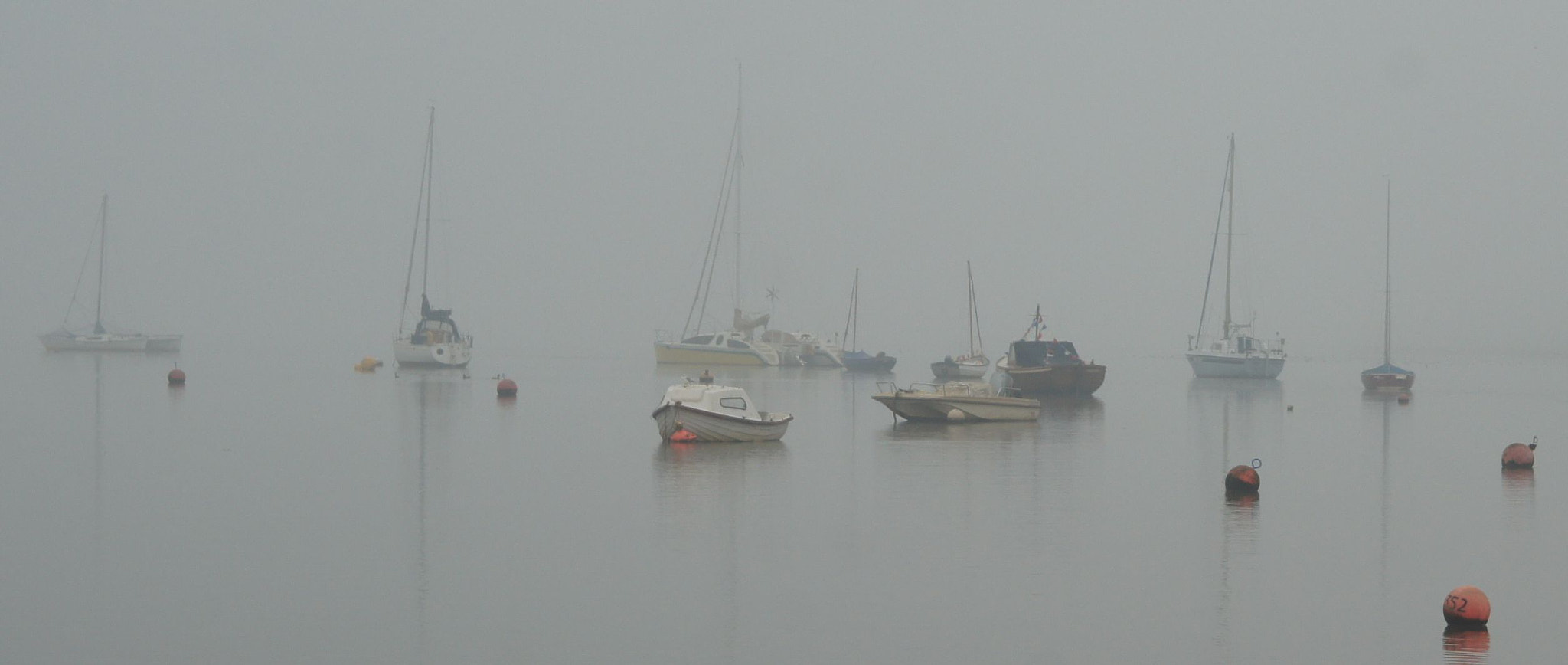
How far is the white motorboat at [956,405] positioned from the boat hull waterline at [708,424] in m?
11.6

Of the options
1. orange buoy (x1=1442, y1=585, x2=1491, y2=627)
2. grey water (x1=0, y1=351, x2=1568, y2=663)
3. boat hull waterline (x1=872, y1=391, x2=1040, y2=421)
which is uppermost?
boat hull waterline (x1=872, y1=391, x2=1040, y2=421)

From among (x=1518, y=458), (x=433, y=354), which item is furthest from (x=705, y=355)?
(x=1518, y=458)

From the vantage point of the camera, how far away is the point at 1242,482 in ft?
114

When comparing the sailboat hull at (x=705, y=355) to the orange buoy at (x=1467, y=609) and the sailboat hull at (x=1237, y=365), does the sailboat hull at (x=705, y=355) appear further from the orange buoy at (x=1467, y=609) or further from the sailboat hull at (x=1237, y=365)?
the orange buoy at (x=1467, y=609)

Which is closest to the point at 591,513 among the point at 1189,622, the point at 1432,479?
the point at 1189,622

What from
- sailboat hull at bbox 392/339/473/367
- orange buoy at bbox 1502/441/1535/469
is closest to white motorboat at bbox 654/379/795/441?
orange buoy at bbox 1502/441/1535/469

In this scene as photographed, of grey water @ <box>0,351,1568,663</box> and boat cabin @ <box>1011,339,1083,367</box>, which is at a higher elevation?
boat cabin @ <box>1011,339,1083,367</box>

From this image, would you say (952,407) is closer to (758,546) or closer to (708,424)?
(708,424)

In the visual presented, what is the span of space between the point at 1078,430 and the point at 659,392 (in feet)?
119

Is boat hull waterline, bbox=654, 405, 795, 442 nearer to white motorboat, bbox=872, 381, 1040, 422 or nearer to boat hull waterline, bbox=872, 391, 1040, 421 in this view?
white motorboat, bbox=872, 381, 1040, 422

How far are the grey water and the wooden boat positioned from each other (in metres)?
25.4

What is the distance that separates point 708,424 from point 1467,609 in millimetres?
27435

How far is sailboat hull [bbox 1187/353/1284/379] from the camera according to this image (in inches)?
4437

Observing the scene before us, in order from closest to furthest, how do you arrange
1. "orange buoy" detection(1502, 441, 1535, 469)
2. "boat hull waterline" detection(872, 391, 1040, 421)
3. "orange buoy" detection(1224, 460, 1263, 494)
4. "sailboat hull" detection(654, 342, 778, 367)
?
"orange buoy" detection(1224, 460, 1263, 494), "orange buoy" detection(1502, 441, 1535, 469), "boat hull waterline" detection(872, 391, 1040, 421), "sailboat hull" detection(654, 342, 778, 367)
